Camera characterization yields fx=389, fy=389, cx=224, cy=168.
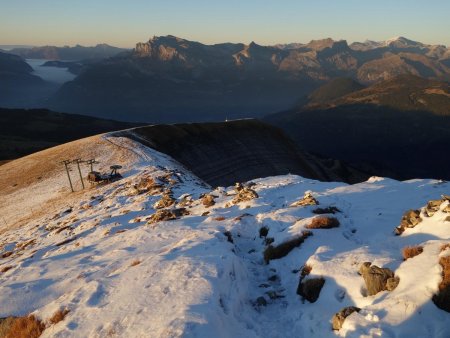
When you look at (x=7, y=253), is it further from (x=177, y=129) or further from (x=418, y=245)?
(x=177, y=129)

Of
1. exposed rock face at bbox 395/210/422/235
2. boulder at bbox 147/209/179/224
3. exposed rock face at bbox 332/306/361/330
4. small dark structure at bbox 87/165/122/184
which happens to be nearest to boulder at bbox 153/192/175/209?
boulder at bbox 147/209/179/224

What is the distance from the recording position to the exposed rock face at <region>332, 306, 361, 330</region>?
13.8 meters

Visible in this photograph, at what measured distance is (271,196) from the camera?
1264 inches

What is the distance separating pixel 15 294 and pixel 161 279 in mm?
8488

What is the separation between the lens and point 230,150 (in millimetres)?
84000

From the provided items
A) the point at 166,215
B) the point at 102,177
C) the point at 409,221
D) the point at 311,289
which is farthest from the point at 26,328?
the point at 102,177

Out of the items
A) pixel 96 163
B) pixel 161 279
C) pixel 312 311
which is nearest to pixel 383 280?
pixel 312 311

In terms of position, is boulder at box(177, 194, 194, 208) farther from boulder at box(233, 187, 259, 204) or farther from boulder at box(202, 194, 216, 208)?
boulder at box(233, 187, 259, 204)

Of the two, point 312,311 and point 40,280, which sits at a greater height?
point 312,311

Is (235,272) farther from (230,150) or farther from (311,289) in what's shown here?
(230,150)

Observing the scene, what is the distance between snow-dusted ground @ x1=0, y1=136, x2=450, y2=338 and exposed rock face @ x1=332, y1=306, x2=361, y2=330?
26 cm

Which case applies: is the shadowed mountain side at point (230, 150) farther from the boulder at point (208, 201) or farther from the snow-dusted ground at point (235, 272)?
the snow-dusted ground at point (235, 272)

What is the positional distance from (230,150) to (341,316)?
232 ft

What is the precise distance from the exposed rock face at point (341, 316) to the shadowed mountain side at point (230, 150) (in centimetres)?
5556
